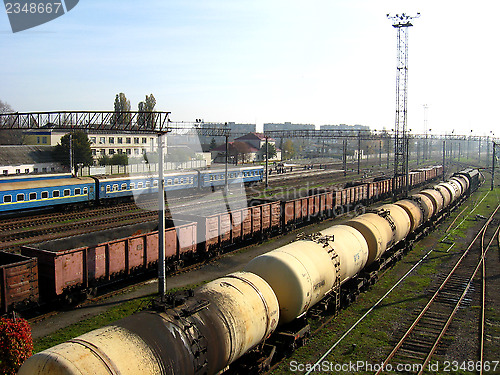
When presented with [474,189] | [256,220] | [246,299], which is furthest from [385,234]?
[474,189]

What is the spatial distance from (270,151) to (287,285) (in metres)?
109

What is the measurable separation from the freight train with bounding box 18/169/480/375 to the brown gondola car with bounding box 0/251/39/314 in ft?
31.4

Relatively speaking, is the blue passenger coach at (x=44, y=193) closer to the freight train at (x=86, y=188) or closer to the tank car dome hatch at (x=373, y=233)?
the freight train at (x=86, y=188)

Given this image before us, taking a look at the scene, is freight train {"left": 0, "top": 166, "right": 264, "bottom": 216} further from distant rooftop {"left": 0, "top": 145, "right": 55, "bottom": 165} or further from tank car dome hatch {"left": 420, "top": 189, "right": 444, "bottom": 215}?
tank car dome hatch {"left": 420, "top": 189, "right": 444, "bottom": 215}

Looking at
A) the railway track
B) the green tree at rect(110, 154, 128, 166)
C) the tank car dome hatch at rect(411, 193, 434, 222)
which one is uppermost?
the green tree at rect(110, 154, 128, 166)

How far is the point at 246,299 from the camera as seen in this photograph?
1206 cm

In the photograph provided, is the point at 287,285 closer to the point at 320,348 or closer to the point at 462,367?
the point at 320,348

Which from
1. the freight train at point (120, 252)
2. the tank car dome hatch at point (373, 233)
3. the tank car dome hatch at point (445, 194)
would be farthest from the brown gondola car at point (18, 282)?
the tank car dome hatch at point (445, 194)

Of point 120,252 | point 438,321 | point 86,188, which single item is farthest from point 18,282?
point 86,188

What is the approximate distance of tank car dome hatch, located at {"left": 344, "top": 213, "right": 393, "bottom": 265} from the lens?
69.5 feet

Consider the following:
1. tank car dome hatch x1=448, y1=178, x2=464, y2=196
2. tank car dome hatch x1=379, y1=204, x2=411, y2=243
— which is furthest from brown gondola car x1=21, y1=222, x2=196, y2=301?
tank car dome hatch x1=448, y1=178, x2=464, y2=196

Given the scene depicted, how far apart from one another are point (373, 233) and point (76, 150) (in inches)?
2324

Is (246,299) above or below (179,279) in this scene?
above

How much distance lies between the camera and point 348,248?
1842 cm
